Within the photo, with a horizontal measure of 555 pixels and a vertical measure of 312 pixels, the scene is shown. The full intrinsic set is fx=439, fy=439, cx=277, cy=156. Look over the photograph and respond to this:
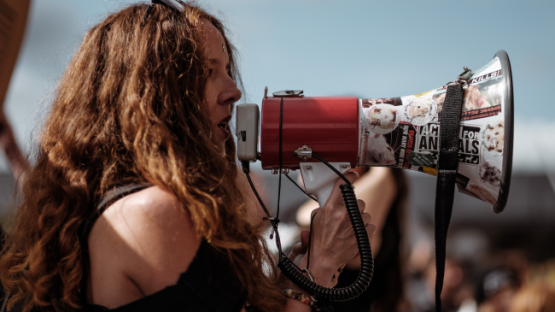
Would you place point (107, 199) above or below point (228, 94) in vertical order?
below

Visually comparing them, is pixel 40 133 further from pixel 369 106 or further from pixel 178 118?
pixel 369 106

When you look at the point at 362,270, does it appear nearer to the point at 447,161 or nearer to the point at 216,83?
the point at 447,161

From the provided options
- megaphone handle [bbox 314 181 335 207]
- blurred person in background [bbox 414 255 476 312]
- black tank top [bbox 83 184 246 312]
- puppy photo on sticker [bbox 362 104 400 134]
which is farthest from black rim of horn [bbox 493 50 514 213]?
blurred person in background [bbox 414 255 476 312]

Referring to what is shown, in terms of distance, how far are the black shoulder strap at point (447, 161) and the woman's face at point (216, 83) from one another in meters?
0.76

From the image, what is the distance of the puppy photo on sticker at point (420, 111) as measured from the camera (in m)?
1.64

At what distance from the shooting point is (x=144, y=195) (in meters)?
1.15

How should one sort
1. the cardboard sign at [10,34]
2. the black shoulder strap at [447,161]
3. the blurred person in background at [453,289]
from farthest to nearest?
the blurred person in background at [453,289] < the black shoulder strap at [447,161] < the cardboard sign at [10,34]

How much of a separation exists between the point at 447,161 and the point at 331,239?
509mm

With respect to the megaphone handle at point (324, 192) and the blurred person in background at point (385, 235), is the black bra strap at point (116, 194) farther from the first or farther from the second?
the blurred person in background at point (385, 235)

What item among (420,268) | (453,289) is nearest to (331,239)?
(420,268)

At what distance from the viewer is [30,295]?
1.36m

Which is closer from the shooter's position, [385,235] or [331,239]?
[331,239]

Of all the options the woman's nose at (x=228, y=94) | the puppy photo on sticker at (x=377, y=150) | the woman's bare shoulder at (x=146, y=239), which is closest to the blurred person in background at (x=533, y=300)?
the puppy photo on sticker at (x=377, y=150)

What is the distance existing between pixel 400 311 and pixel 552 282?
2.39 metres
